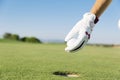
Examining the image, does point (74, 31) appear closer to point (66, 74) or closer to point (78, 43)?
point (78, 43)

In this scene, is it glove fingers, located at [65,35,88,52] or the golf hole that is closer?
glove fingers, located at [65,35,88,52]

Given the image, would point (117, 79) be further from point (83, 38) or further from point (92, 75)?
point (83, 38)

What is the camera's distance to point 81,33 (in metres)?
3.26

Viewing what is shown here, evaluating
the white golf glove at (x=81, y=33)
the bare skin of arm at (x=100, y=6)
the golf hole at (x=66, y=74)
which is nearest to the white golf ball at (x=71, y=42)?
the white golf glove at (x=81, y=33)

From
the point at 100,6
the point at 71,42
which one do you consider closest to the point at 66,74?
the point at 71,42

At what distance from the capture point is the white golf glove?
10.6ft

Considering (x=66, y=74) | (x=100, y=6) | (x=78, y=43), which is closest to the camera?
(x=100, y=6)

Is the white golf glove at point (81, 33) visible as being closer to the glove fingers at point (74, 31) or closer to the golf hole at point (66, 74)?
the glove fingers at point (74, 31)

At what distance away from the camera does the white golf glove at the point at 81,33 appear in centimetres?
324

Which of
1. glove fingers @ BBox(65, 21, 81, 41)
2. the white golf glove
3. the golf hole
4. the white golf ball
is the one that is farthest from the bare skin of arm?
the golf hole

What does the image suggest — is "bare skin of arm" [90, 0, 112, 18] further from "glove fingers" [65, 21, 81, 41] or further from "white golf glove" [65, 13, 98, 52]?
"glove fingers" [65, 21, 81, 41]

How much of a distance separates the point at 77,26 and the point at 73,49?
0.23 meters

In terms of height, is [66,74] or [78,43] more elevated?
[78,43]

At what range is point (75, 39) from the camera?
3.31 m
